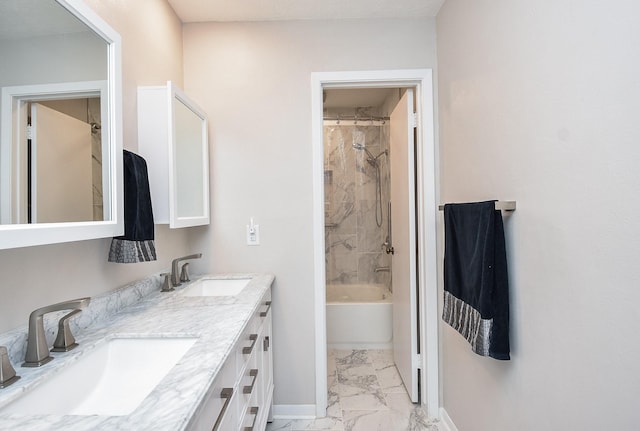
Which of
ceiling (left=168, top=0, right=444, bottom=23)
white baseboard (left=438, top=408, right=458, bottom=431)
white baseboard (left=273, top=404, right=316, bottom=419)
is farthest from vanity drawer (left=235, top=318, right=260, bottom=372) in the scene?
ceiling (left=168, top=0, right=444, bottom=23)

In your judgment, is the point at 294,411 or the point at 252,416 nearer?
the point at 252,416

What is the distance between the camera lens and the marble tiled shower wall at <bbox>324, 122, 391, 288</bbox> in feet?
11.9

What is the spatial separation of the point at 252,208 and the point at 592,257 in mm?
1670

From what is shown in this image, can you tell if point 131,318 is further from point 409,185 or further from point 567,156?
point 409,185

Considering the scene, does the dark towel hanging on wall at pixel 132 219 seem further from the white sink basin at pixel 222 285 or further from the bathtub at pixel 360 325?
the bathtub at pixel 360 325

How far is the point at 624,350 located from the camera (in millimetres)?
749

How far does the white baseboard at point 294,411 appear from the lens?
77.2 inches

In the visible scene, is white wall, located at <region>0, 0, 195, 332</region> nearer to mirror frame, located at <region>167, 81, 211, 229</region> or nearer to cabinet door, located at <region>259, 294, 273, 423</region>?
mirror frame, located at <region>167, 81, 211, 229</region>

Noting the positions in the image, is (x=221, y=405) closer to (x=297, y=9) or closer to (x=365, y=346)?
(x=297, y=9)

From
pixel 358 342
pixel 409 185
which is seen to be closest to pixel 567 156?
pixel 409 185

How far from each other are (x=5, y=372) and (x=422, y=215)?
1.94 metres

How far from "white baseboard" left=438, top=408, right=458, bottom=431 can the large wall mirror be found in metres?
2.03

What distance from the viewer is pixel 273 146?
1.99 meters

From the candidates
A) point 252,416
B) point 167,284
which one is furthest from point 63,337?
point 252,416
